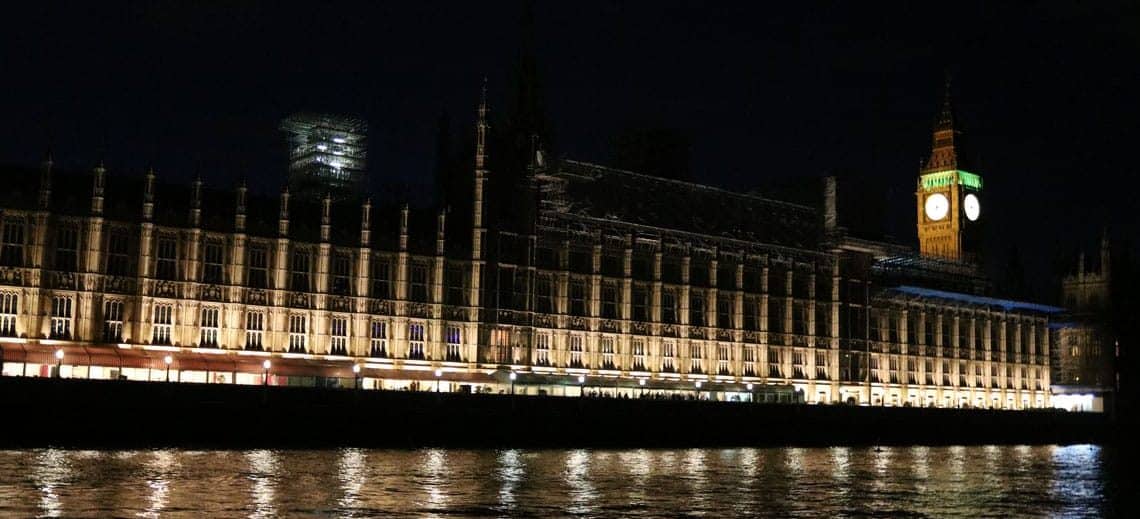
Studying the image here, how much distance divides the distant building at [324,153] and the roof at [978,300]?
174 feet

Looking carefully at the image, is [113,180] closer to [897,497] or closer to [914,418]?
[897,497]

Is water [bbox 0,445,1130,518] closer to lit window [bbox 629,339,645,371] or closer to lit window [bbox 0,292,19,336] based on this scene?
lit window [bbox 0,292,19,336]

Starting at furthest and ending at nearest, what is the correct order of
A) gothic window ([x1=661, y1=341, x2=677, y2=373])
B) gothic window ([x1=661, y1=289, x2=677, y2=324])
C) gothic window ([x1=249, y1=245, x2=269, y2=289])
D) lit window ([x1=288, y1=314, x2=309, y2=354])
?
1. gothic window ([x1=661, y1=289, x2=677, y2=324])
2. gothic window ([x1=661, y1=341, x2=677, y2=373])
3. lit window ([x1=288, y1=314, x2=309, y2=354])
4. gothic window ([x1=249, y1=245, x2=269, y2=289])

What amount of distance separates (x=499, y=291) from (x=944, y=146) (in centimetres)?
7437

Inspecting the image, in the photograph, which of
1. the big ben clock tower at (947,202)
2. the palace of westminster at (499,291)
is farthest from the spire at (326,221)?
the big ben clock tower at (947,202)

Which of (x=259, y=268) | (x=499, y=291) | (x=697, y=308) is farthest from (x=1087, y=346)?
(x=259, y=268)

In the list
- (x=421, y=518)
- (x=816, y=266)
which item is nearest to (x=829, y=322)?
(x=816, y=266)

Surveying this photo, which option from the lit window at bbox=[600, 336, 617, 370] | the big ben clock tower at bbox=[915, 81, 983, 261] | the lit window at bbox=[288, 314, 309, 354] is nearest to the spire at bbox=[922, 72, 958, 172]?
the big ben clock tower at bbox=[915, 81, 983, 261]

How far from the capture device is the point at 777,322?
12356cm

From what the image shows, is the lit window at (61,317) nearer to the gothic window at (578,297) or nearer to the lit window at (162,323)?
the lit window at (162,323)

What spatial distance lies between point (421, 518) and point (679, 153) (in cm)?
11011

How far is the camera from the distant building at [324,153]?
121500mm

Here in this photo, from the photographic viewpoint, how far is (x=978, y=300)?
142 m

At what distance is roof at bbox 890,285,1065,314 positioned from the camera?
441ft
